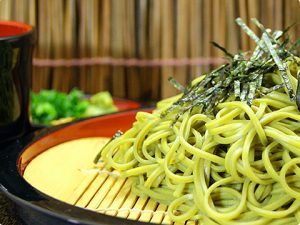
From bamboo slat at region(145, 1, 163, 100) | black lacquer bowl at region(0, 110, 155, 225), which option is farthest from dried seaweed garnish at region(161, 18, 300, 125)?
bamboo slat at region(145, 1, 163, 100)

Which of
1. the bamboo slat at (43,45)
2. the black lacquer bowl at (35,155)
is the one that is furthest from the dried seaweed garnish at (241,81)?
the bamboo slat at (43,45)

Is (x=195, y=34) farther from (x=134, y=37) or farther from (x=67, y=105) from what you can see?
(x=67, y=105)

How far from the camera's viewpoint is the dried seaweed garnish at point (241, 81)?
1.79 metres

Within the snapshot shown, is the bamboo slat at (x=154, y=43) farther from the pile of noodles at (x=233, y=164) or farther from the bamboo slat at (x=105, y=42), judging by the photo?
the pile of noodles at (x=233, y=164)

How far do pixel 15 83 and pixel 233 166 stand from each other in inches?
40.8

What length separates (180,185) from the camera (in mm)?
1755

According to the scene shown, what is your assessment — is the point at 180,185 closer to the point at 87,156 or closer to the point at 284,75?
the point at 284,75

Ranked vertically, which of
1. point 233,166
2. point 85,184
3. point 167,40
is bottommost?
point 85,184

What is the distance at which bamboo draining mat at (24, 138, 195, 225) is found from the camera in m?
1.79

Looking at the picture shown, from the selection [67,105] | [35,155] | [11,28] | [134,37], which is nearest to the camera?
[35,155]

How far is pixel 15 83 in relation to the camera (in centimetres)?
238

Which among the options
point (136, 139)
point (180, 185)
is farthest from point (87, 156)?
point (180, 185)

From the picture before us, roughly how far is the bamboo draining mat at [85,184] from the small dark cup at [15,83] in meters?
0.20

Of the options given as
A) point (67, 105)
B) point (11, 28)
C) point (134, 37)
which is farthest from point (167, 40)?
point (11, 28)
